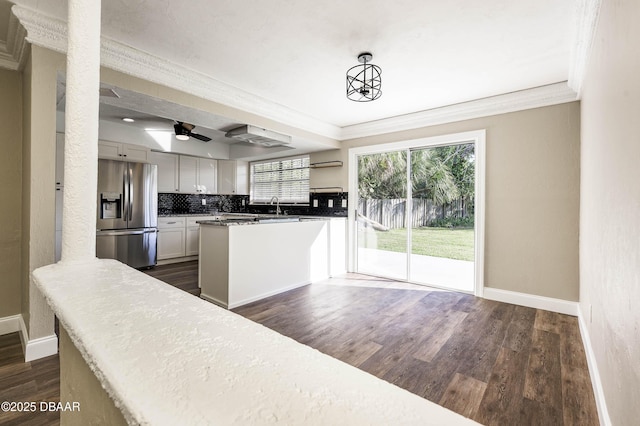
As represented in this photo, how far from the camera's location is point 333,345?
2.38m

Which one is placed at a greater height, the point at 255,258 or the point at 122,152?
the point at 122,152

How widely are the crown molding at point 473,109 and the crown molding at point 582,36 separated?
29 centimetres

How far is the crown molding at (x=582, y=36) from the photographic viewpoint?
6.05ft

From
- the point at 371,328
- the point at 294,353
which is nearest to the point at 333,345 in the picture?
the point at 371,328

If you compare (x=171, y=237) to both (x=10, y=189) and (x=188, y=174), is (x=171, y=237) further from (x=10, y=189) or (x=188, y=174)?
(x=10, y=189)

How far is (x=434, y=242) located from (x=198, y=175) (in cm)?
468

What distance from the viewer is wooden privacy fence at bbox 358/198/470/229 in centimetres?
392

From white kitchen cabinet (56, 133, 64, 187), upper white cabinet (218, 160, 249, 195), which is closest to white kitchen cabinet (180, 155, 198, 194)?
upper white cabinet (218, 160, 249, 195)

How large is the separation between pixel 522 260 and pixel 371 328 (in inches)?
80.7

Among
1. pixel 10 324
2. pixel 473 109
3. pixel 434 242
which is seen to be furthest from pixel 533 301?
pixel 10 324

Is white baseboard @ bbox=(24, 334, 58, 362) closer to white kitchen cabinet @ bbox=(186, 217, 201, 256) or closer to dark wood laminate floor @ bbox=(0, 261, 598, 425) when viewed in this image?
dark wood laminate floor @ bbox=(0, 261, 598, 425)

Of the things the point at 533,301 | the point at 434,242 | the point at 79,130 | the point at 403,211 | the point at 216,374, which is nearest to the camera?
the point at 216,374

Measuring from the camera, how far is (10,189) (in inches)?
101

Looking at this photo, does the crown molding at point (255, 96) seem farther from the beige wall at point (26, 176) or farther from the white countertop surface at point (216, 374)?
the white countertop surface at point (216, 374)
